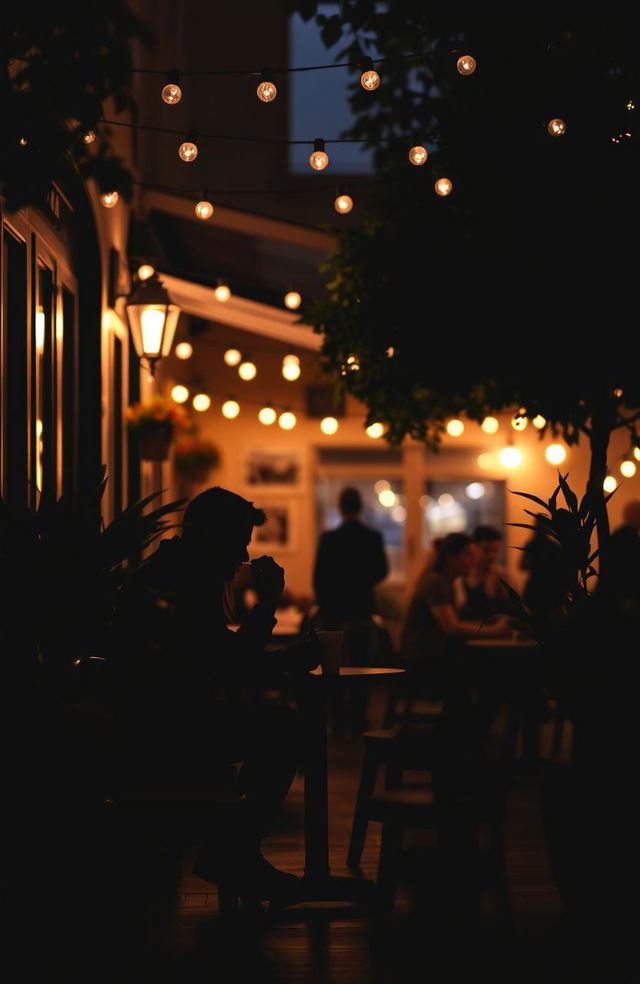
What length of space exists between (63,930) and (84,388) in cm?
462

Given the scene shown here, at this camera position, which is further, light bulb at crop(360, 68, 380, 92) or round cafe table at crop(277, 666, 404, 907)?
light bulb at crop(360, 68, 380, 92)

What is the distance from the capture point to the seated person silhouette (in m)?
3.57

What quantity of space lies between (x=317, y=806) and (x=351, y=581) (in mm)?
4675

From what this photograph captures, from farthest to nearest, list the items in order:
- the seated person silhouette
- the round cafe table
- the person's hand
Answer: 1. the round cafe table
2. the person's hand
3. the seated person silhouette

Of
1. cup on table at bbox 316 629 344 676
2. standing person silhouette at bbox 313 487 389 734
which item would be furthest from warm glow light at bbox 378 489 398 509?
cup on table at bbox 316 629 344 676

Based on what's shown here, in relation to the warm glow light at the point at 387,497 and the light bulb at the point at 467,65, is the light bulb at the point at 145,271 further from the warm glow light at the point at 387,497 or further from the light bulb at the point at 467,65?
the warm glow light at the point at 387,497

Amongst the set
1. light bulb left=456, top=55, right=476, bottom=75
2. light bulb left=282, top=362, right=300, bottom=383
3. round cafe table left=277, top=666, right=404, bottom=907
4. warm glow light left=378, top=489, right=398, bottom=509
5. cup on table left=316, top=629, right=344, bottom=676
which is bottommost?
round cafe table left=277, top=666, right=404, bottom=907

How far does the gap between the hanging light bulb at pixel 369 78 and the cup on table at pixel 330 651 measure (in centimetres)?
200

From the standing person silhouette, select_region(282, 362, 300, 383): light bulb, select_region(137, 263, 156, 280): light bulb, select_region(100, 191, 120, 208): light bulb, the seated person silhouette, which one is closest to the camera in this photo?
select_region(100, 191, 120, 208): light bulb

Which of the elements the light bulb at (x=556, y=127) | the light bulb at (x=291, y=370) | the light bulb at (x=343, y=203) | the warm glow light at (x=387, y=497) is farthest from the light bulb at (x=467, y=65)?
the warm glow light at (x=387, y=497)

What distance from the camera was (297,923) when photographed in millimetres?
4133

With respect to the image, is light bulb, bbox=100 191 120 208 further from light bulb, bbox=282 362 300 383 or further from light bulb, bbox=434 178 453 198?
light bulb, bbox=282 362 300 383

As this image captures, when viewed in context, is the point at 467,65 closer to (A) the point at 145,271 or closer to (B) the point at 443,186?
(B) the point at 443,186

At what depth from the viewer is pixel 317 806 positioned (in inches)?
167
